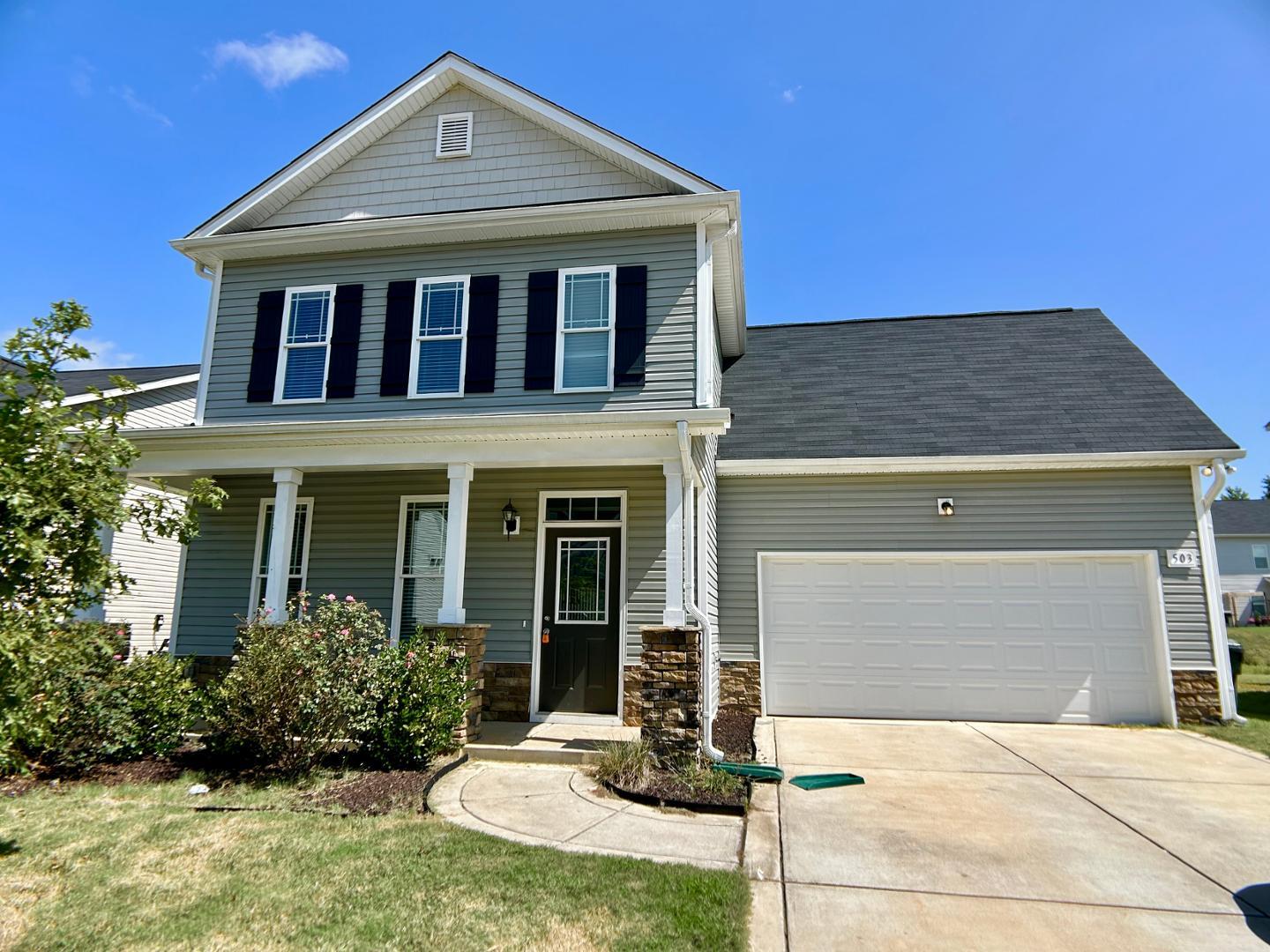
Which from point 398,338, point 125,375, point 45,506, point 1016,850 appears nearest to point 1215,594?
point 1016,850

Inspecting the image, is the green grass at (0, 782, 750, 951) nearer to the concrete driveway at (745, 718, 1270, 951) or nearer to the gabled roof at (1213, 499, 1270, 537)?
the concrete driveway at (745, 718, 1270, 951)

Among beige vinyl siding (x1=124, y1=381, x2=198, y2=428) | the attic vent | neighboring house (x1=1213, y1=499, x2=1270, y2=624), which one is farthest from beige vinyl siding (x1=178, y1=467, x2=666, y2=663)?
neighboring house (x1=1213, y1=499, x2=1270, y2=624)

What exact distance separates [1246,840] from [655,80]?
32.6 ft

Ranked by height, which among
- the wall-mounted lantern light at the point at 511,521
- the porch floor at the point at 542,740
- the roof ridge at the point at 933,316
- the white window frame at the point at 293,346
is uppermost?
the roof ridge at the point at 933,316

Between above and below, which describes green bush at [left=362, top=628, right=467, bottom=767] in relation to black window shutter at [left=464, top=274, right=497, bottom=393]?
below

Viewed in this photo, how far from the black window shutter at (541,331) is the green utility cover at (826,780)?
4925mm

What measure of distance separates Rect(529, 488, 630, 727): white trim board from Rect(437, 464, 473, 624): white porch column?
1256 millimetres

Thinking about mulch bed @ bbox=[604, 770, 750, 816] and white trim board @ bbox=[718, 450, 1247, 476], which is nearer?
mulch bed @ bbox=[604, 770, 750, 816]

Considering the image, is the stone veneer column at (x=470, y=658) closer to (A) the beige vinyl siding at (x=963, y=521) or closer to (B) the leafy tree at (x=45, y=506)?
(B) the leafy tree at (x=45, y=506)

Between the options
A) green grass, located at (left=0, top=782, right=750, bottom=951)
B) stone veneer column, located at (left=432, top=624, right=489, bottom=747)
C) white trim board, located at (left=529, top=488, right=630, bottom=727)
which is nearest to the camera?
green grass, located at (left=0, top=782, right=750, bottom=951)

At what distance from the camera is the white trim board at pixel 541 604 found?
8.08 metres

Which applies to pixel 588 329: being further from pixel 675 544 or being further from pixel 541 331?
pixel 675 544

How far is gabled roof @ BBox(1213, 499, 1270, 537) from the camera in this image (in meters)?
30.7

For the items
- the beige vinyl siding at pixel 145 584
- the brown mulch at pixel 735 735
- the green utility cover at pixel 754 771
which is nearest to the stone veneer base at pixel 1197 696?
the brown mulch at pixel 735 735
